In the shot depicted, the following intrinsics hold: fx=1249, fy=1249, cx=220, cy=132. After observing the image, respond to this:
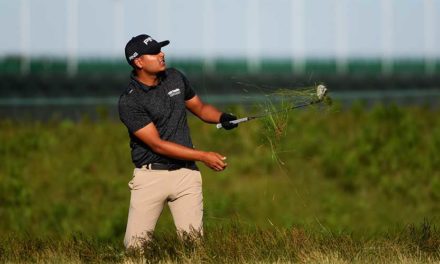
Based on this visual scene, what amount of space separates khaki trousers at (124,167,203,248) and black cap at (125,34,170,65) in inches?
33.8

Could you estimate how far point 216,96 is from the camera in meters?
38.8

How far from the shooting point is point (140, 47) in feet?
30.1

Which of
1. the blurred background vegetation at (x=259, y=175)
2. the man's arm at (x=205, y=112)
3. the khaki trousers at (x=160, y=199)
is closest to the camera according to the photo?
the khaki trousers at (x=160, y=199)

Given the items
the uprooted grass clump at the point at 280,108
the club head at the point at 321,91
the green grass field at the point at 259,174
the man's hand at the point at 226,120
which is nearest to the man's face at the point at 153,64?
the man's hand at the point at 226,120

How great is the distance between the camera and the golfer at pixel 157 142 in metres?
9.11

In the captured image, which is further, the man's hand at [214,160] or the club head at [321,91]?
the club head at [321,91]

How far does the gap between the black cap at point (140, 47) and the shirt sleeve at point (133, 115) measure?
32 cm

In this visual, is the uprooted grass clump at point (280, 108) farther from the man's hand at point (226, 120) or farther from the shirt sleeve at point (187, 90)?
the shirt sleeve at point (187, 90)

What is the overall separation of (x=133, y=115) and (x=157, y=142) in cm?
29

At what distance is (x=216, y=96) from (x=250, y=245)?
29628 millimetres

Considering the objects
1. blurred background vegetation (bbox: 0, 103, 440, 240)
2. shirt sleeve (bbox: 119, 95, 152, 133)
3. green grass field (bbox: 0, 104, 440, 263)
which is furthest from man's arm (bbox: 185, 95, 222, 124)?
blurred background vegetation (bbox: 0, 103, 440, 240)

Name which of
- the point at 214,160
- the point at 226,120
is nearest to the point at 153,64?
the point at 226,120

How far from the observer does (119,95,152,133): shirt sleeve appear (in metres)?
9.08

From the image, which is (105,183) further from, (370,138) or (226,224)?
(226,224)
